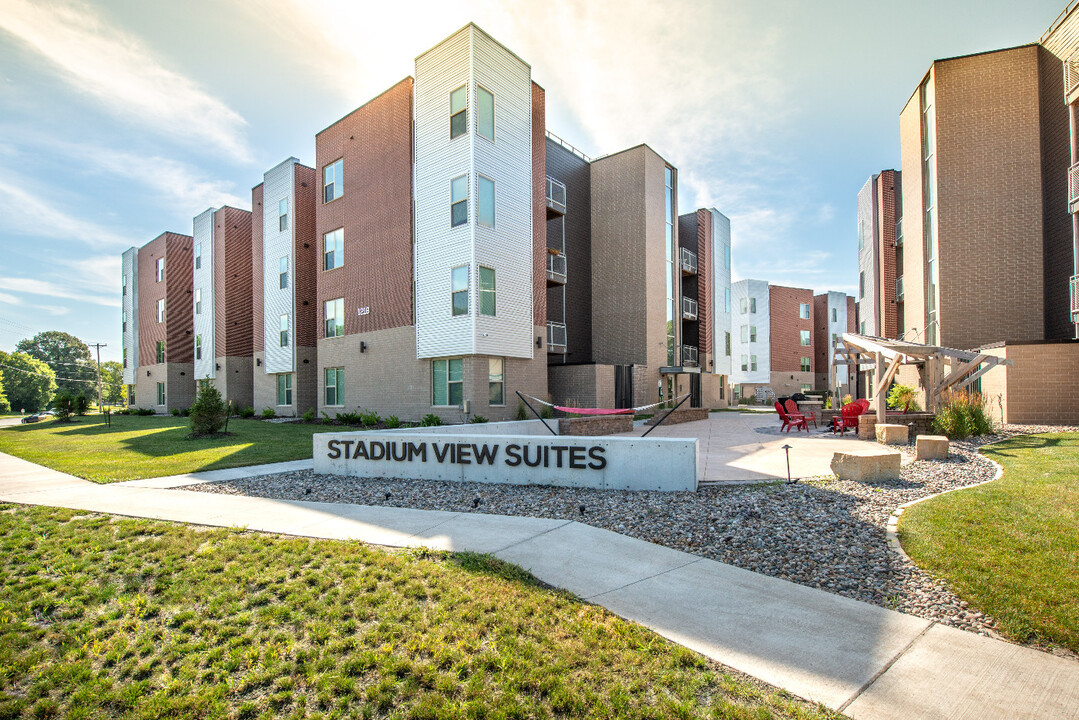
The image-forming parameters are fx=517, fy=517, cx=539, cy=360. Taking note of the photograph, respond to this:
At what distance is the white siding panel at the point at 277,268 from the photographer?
26.2 meters

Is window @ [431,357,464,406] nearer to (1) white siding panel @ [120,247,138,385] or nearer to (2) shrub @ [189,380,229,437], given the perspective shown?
(2) shrub @ [189,380,229,437]

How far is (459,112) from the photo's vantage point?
18578 mm

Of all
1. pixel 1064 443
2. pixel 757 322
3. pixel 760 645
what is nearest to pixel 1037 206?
pixel 1064 443

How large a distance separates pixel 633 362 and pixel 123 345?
42462 mm

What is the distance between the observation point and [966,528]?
211 inches

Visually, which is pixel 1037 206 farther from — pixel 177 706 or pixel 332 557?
pixel 177 706

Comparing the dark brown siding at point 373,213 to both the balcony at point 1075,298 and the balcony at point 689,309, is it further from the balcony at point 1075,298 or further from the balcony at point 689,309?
the balcony at point 1075,298

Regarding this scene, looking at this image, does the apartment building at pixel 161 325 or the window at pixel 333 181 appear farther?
the apartment building at pixel 161 325

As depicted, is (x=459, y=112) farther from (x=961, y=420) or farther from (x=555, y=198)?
(x=961, y=420)

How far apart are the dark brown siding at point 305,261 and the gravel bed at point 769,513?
18138 mm

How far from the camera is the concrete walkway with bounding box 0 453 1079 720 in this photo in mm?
2797

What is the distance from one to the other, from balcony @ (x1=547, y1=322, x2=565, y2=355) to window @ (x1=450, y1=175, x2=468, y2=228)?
21.2 feet

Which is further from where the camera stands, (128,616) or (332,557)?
(332,557)

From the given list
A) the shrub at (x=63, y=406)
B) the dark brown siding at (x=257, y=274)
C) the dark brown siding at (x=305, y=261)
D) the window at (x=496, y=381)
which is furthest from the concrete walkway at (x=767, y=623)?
the shrub at (x=63, y=406)
